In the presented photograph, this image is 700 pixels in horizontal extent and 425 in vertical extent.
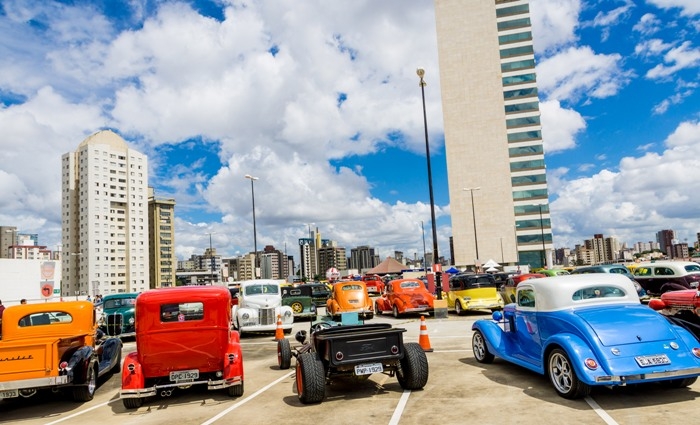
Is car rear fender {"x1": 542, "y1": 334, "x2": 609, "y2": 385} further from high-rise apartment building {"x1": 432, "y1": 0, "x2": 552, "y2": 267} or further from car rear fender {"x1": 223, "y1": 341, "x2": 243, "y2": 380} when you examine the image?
high-rise apartment building {"x1": 432, "y1": 0, "x2": 552, "y2": 267}

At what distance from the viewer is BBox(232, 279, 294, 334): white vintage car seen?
53.6 ft

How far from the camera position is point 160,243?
13338 centimetres

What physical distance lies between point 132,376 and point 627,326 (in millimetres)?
7532

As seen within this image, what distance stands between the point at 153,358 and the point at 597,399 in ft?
22.8

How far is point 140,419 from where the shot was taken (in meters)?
7.18

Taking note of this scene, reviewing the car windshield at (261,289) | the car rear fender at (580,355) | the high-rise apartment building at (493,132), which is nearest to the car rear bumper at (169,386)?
the car rear fender at (580,355)

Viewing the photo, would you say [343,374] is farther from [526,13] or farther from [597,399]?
[526,13]

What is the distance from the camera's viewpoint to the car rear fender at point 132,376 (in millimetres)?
7609

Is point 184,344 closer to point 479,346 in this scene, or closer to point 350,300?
point 479,346

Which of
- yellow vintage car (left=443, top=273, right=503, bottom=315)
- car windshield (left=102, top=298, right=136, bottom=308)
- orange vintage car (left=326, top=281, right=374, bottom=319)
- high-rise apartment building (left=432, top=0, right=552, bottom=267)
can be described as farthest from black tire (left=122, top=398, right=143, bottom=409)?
high-rise apartment building (left=432, top=0, right=552, bottom=267)

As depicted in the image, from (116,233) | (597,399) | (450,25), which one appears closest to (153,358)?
(597,399)

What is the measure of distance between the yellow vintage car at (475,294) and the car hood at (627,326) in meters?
12.4

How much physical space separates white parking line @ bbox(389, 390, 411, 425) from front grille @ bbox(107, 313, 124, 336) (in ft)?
42.5

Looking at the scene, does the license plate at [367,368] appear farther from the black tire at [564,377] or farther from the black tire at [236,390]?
the black tire at [564,377]
